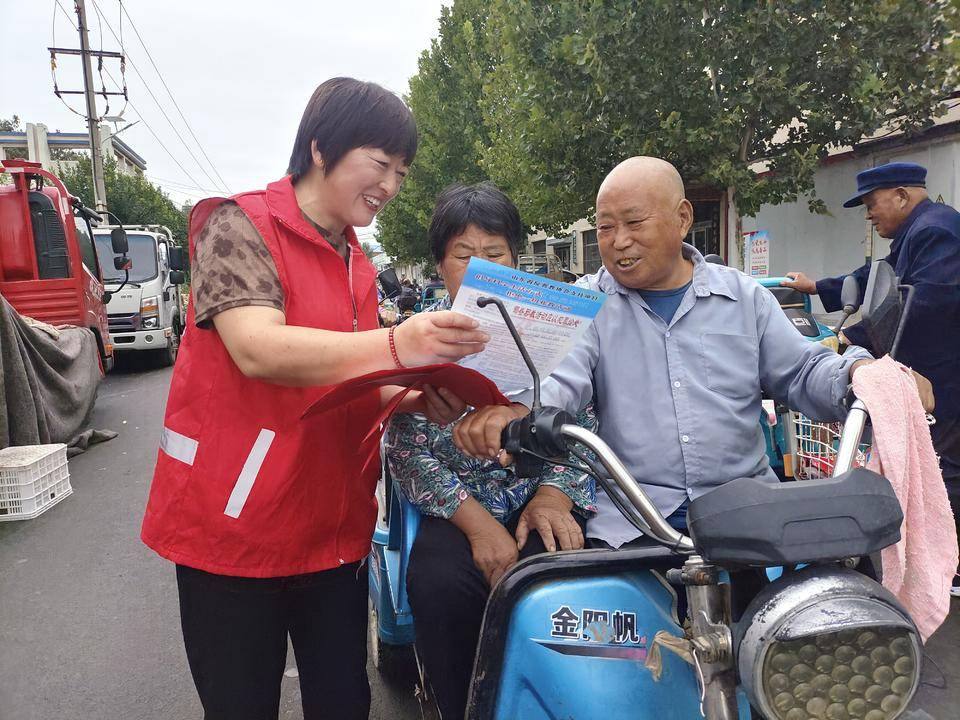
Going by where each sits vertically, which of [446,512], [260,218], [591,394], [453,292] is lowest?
[446,512]

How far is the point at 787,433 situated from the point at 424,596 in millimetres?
2423

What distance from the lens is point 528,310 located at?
3.99 ft

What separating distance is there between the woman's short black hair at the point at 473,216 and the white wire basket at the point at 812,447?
1.57 metres

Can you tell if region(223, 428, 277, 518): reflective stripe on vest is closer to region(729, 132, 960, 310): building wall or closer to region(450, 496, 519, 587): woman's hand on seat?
region(450, 496, 519, 587): woman's hand on seat

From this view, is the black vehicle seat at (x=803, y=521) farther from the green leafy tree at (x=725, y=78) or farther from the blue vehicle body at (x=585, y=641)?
the green leafy tree at (x=725, y=78)

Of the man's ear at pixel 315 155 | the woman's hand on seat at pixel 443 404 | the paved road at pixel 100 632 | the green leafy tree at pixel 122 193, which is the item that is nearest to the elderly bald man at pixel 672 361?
the woman's hand on seat at pixel 443 404

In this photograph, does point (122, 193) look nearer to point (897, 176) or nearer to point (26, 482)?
point (26, 482)

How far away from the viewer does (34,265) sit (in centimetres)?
702

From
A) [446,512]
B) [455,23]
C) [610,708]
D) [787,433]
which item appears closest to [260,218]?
[446,512]

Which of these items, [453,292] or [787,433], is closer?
[453,292]

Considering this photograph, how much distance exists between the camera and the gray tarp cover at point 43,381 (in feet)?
18.1

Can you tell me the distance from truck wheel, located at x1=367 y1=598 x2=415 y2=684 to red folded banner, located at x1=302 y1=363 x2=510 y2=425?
1652 millimetres

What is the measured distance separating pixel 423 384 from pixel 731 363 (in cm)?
92

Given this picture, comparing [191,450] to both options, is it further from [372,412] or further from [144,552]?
[144,552]
